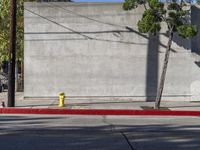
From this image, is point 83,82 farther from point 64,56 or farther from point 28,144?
point 28,144

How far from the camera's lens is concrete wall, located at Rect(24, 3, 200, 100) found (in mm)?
29297

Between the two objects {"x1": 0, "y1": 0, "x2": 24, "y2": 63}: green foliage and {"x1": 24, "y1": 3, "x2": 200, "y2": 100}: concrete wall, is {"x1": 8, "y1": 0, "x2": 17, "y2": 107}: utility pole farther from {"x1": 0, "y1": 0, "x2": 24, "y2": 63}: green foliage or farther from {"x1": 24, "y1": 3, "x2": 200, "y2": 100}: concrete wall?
{"x1": 0, "y1": 0, "x2": 24, "y2": 63}: green foliage

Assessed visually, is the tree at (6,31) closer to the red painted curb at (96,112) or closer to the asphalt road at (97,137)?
the red painted curb at (96,112)

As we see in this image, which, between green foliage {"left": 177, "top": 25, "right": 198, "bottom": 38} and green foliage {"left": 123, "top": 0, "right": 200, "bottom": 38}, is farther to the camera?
green foliage {"left": 123, "top": 0, "right": 200, "bottom": 38}

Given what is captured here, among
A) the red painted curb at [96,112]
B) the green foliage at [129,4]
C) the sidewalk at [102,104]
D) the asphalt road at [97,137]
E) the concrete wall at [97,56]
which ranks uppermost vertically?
the green foliage at [129,4]

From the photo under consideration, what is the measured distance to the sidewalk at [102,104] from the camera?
25609 millimetres

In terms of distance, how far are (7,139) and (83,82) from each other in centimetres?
1601

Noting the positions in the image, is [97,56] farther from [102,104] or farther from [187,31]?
[187,31]

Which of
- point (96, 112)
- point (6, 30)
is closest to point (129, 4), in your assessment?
point (96, 112)

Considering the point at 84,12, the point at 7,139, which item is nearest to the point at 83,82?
the point at 84,12

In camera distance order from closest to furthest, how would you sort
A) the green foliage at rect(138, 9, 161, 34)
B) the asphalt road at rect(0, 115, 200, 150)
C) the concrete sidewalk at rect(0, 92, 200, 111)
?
1. the asphalt road at rect(0, 115, 200, 150)
2. the green foliage at rect(138, 9, 161, 34)
3. the concrete sidewalk at rect(0, 92, 200, 111)

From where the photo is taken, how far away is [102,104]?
27125mm

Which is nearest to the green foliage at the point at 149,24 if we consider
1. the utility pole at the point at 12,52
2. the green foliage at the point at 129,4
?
the green foliage at the point at 129,4

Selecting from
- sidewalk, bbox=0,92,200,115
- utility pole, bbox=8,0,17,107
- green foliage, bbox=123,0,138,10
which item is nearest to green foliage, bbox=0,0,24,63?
sidewalk, bbox=0,92,200,115
